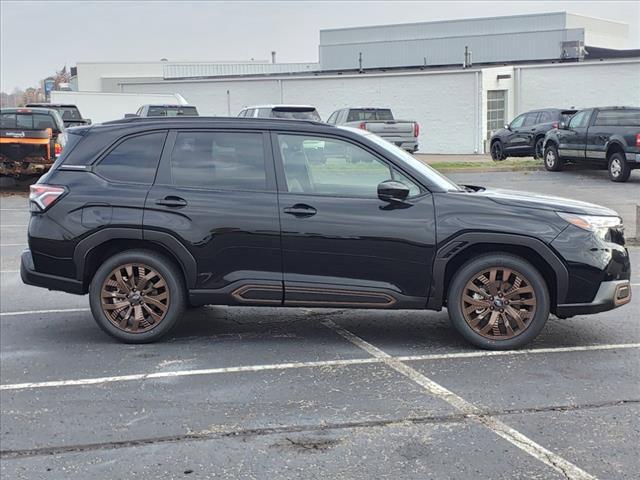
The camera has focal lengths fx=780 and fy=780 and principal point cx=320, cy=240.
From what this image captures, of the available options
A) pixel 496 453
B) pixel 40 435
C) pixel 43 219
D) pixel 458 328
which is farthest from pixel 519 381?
pixel 43 219

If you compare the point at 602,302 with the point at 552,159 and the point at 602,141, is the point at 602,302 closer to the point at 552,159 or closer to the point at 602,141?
the point at 602,141

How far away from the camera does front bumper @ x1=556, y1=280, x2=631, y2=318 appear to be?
5941 mm

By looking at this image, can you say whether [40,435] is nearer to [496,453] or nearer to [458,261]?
[496,453]

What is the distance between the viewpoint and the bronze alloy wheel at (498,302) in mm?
5988

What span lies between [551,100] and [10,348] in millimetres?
30063

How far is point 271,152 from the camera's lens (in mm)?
6270

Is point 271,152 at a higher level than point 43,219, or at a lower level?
higher

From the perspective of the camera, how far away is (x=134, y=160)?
6.41 m

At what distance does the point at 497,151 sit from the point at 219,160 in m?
21.0

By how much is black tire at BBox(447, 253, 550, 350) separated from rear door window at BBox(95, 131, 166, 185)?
2.60 meters

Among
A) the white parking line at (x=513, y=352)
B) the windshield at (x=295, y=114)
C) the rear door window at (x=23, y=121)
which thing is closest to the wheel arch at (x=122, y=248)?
the white parking line at (x=513, y=352)

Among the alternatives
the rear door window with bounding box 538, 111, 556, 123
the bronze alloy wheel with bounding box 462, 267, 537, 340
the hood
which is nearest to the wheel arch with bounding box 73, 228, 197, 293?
the bronze alloy wheel with bounding box 462, 267, 537, 340

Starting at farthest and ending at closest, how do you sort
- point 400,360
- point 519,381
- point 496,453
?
point 400,360 < point 519,381 < point 496,453

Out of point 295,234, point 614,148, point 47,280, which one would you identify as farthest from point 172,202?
point 614,148
